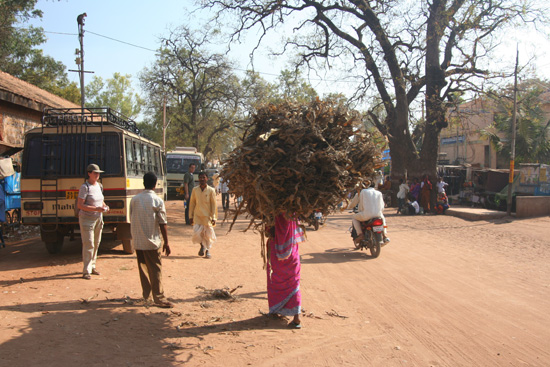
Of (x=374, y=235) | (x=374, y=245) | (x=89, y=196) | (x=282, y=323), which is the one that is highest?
(x=89, y=196)

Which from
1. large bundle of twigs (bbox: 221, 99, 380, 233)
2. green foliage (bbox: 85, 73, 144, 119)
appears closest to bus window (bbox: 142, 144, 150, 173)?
large bundle of twigs (bbox: 221, 99, 380, 233)

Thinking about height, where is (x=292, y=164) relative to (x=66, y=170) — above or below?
below

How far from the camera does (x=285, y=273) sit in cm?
505

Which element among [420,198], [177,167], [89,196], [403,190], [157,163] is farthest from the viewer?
[177,167]

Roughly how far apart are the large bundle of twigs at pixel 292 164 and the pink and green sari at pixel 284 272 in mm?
282

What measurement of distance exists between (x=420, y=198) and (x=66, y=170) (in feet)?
53.3

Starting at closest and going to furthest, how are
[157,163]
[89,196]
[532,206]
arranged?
[89,196], [157,163], [532,206]

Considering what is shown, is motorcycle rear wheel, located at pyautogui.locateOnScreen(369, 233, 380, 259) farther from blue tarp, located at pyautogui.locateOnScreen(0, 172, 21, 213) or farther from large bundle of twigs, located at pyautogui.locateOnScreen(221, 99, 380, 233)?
blue tarp, located at pyautogui.locateOnScreen(0, 172, 21, 213)

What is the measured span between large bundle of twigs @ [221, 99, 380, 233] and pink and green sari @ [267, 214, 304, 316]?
0.92ft

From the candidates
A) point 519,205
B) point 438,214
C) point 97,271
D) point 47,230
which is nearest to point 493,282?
point 97,271

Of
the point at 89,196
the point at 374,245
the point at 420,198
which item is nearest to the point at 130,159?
the point at 89,196

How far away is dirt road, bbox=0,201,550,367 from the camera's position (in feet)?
13.4

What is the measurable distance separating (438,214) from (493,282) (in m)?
12.7

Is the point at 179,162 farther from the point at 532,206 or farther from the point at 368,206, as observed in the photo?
the point at 532,206
